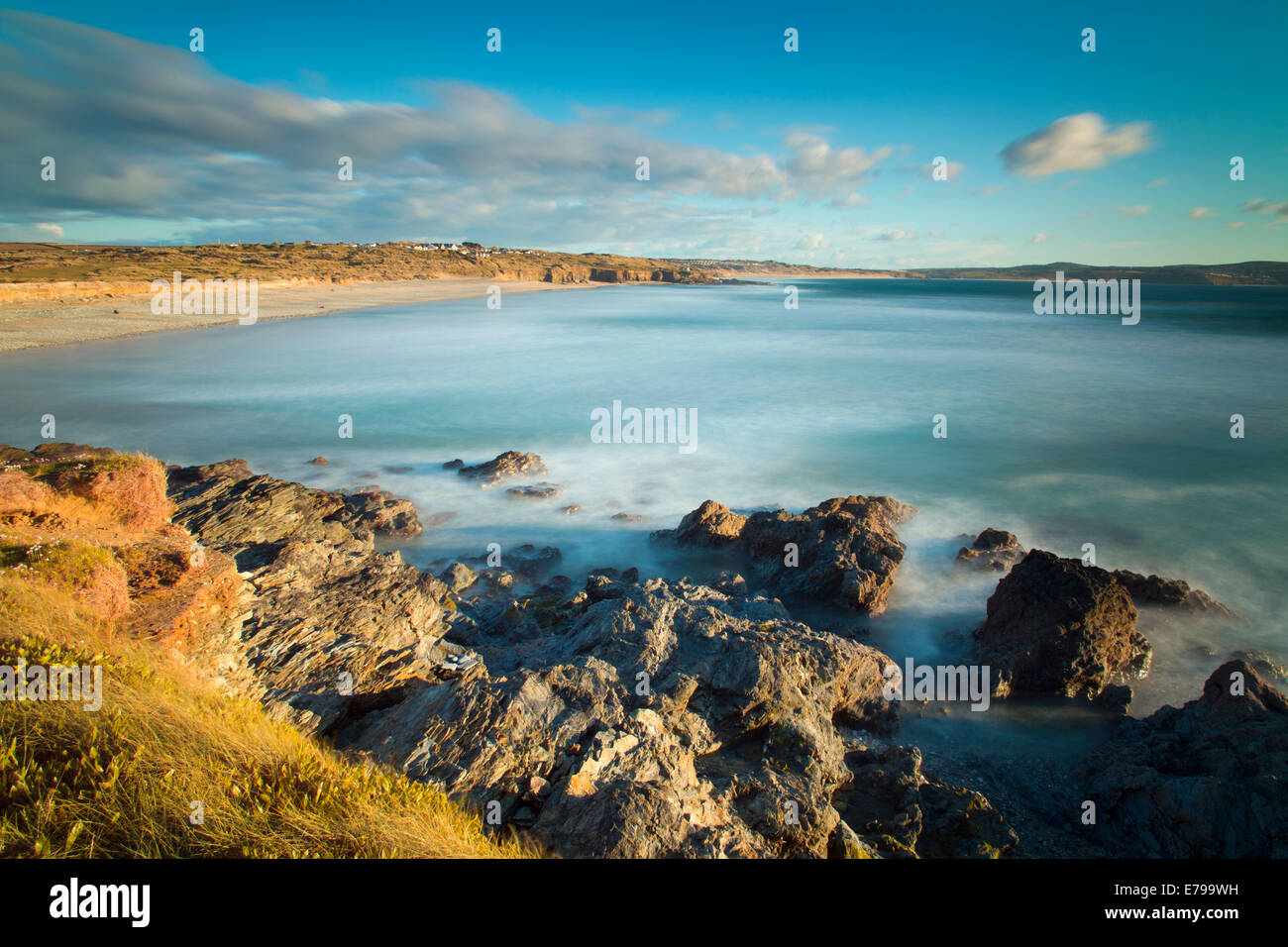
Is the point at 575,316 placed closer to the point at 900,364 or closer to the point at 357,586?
the point at 900,364

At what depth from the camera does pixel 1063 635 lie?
316 inches

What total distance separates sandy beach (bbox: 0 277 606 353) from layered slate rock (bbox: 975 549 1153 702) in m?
45.8

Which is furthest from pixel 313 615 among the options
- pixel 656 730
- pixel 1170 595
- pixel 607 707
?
pixel 1170 595

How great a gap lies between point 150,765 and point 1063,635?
943 cm

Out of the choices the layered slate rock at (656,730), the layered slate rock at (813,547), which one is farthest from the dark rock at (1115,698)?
the layered slate rock at (813,547)

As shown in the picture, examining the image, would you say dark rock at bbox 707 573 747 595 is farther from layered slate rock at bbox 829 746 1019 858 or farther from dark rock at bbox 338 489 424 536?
dark rock at bbox 338 489 424 536

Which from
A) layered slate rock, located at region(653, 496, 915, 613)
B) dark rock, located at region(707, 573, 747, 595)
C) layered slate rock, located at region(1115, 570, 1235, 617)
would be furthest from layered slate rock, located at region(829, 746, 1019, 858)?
layered slate rock, located at region(1115, 570, 1235, 617)

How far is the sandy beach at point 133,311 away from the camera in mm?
36938

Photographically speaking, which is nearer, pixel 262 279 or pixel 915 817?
pixel 915 817

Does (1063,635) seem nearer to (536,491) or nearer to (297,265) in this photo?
(536,491)

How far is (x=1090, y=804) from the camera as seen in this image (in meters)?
5.91

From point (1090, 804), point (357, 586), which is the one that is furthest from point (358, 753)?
point (1090, 804)
